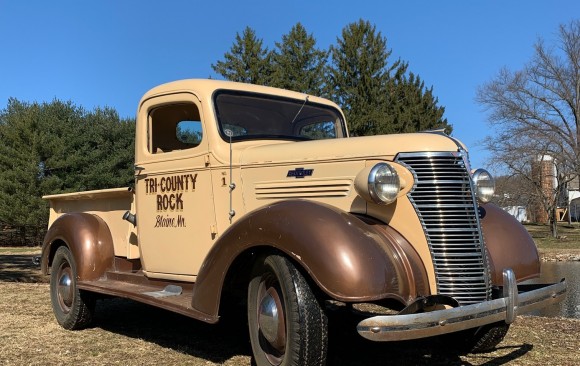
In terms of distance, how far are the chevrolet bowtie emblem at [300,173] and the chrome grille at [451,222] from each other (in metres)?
0.67

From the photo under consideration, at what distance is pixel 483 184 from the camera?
356cm

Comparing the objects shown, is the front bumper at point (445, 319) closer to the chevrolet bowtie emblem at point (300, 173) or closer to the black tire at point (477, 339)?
the black tire at point (477, 339)

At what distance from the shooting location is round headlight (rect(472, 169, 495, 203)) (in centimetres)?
354

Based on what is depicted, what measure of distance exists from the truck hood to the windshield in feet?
1.22

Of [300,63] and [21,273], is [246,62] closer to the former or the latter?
[300,63]

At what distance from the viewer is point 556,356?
4160 mm

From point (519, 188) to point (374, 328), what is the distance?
26077 millimetres

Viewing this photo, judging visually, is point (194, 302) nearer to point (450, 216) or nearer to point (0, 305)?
point (450, 216)

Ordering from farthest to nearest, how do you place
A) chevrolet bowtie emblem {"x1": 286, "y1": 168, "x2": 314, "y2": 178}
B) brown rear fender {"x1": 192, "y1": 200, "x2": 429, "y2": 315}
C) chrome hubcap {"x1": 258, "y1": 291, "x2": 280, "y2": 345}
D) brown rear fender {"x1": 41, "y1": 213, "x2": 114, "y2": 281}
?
brown rear fender {"x1": 41, "y1": 213, "x2": 114, "y2": 281}, chevrolet bowtie emblem {"x1": 286, "y1": 168, "x2": 314, "y2": 178}, chrome hubcap {"x1": 258, "y1": 291, "x2": 280, "y2": 345}, brown rear fender {"x1": 192, "y1": 200, "x2": 429, "y2": 315}

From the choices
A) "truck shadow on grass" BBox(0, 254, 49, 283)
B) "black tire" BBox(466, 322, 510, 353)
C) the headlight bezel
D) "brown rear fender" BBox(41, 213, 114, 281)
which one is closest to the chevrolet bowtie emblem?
the headlight bezel

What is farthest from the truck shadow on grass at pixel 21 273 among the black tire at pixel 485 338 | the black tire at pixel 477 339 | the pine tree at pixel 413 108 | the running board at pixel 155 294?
the pine tree at pixel 413 108

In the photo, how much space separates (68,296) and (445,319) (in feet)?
13.2

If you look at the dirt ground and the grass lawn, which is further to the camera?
the grass lawn

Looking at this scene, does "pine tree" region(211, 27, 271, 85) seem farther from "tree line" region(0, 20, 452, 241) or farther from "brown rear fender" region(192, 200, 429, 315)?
"brown rear fender" region(192, 200, 429, 315)
